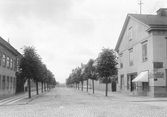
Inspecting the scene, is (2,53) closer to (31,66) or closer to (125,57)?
(31,66)

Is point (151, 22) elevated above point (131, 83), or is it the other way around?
point (151, 22)

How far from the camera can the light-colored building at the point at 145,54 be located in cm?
2433

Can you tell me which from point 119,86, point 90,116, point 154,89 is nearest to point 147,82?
point 154,89

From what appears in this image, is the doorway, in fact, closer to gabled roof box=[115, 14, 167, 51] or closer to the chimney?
gabled roof box=[115, 14, 167, 51]

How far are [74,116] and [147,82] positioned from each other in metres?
16.9

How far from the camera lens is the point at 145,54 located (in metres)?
27.0

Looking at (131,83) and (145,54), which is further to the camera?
(131,83)

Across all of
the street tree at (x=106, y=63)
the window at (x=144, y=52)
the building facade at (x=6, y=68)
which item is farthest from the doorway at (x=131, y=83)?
the building facade at (x=6, y=68)

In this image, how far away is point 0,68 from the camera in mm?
27016

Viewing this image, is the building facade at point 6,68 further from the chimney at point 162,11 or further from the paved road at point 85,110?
the chimney at point 162,11

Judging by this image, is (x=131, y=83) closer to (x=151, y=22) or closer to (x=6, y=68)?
(x=151, y=22)

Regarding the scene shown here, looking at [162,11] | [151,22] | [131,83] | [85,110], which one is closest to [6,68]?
[131,83]

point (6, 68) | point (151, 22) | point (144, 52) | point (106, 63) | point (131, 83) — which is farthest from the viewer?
point (131, 83)

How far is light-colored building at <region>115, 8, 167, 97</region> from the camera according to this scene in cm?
2433
